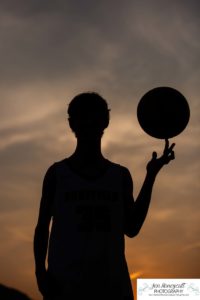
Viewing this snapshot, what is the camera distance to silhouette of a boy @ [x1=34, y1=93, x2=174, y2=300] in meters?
4.64

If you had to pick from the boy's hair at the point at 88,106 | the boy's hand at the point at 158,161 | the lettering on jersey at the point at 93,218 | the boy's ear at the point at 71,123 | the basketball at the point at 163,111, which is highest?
the basketball at the point at 163,111

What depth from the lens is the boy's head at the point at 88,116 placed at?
4.98m

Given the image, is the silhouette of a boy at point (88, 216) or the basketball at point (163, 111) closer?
the silhouette of a boy at point (88, 216)

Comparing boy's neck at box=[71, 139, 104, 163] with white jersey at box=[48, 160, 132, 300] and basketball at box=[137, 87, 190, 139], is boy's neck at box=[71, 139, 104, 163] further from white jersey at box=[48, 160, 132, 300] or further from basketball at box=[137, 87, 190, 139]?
basketball at box=[137, 87, 190, 139]

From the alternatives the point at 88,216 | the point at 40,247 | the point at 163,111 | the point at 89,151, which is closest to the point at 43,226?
the point at 40,247

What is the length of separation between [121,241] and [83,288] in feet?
1.60

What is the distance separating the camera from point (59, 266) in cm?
468

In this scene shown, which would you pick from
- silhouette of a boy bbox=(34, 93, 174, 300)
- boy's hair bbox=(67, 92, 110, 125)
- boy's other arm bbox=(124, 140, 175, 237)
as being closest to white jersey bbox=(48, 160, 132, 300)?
silhouette of a boy bbox=(34, 93, 174, 300)

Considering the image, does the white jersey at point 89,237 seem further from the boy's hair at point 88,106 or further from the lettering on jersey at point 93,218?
the boy's hair at point 88,106

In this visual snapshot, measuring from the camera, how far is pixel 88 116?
5000 millimetres

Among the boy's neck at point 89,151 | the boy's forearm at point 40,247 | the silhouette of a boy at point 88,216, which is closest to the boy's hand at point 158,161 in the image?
the silhouette of a boy at point 88,216

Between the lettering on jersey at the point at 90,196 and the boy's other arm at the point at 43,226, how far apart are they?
20 centimetres

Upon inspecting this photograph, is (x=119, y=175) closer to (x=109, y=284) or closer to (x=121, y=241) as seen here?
(x=121, y=241)

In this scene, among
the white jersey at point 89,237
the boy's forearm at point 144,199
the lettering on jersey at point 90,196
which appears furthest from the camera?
the boy's forearm at point 144,199
